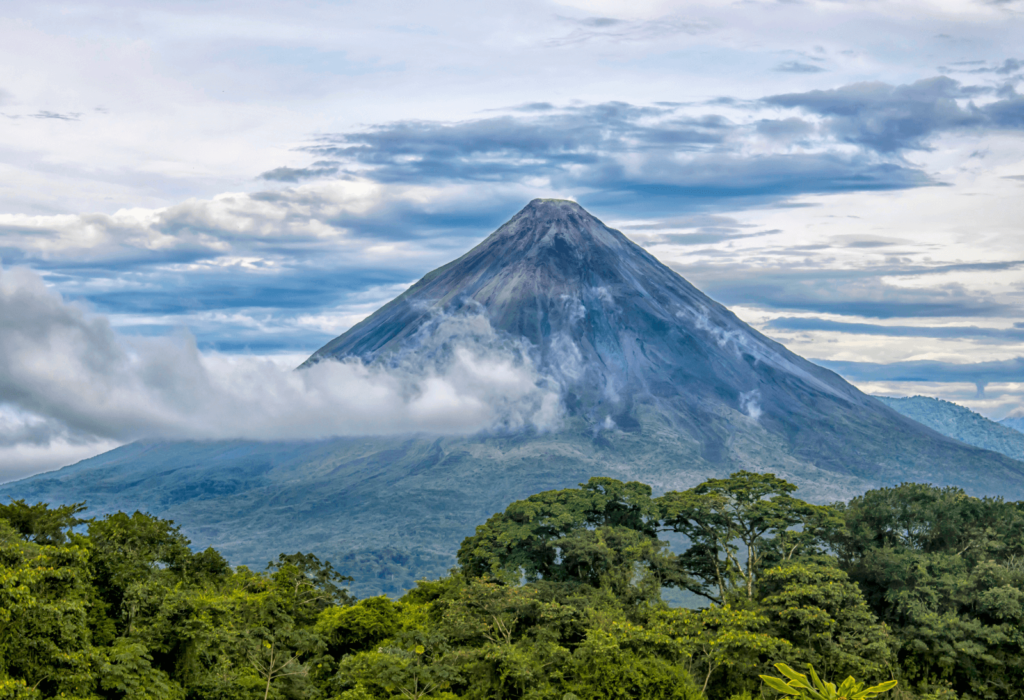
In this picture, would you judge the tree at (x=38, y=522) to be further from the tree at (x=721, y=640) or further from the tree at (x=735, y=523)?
the tree at (x=735, y=523)

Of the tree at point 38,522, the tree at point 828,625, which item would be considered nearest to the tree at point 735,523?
the tree at point 828,625

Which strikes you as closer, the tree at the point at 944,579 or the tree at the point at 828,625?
the tree at the point at 828,625

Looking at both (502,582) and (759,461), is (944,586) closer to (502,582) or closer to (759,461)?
(502,582)

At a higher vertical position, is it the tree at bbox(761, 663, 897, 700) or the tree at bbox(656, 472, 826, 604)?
the tree at bbox(761, 663, 897, 700)

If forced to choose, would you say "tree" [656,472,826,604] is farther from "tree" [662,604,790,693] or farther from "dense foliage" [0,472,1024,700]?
"tree" [662,604,790,693]

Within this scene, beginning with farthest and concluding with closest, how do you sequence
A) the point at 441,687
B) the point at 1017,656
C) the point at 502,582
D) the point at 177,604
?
the point at 502,582 → the point at 1017,656 → the point at 441,687 → the point at 177,604

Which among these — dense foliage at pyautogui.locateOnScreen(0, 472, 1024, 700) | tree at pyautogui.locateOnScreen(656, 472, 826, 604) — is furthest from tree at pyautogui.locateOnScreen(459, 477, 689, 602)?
tree at pyautogui.locateOnScreen(656, 472, 826, 604)

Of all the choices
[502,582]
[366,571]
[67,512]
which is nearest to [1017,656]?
[502,582]

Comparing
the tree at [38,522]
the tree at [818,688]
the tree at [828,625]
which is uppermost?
the tree at [818,688]
